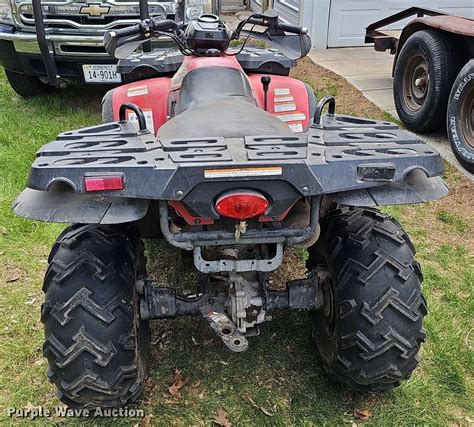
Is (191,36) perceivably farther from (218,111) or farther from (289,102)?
(218,111)

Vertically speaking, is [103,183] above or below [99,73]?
above

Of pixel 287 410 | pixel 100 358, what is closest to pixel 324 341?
pixel 287 410

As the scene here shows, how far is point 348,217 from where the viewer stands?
268cm

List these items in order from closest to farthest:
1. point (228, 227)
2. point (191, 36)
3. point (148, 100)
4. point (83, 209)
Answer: point (83, 209) < point (228, 227) < point (191, 36) < point (148, 100)

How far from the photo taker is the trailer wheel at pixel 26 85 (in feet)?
23.2

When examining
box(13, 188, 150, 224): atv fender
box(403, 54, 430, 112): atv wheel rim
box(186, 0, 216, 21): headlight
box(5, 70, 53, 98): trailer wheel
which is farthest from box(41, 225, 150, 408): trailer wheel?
box(5, 70, 53, 98): trailer wheel

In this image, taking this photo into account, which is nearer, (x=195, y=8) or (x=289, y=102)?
(x=289, y=102)

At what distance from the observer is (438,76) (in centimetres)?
561

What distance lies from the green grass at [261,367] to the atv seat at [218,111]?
1.30 meters

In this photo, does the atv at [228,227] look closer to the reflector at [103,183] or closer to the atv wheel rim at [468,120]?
the reflector at [103,183]

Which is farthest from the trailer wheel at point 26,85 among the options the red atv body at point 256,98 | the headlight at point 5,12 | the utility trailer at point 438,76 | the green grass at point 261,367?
the utility trailer at point 438,76

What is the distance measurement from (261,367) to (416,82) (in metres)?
4.27

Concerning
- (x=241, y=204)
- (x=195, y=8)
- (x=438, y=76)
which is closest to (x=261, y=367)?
(x=241, y=204)

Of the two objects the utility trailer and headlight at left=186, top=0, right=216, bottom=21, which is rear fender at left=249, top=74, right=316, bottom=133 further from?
headlight at left=186, top=0, right=216, bottom=21
